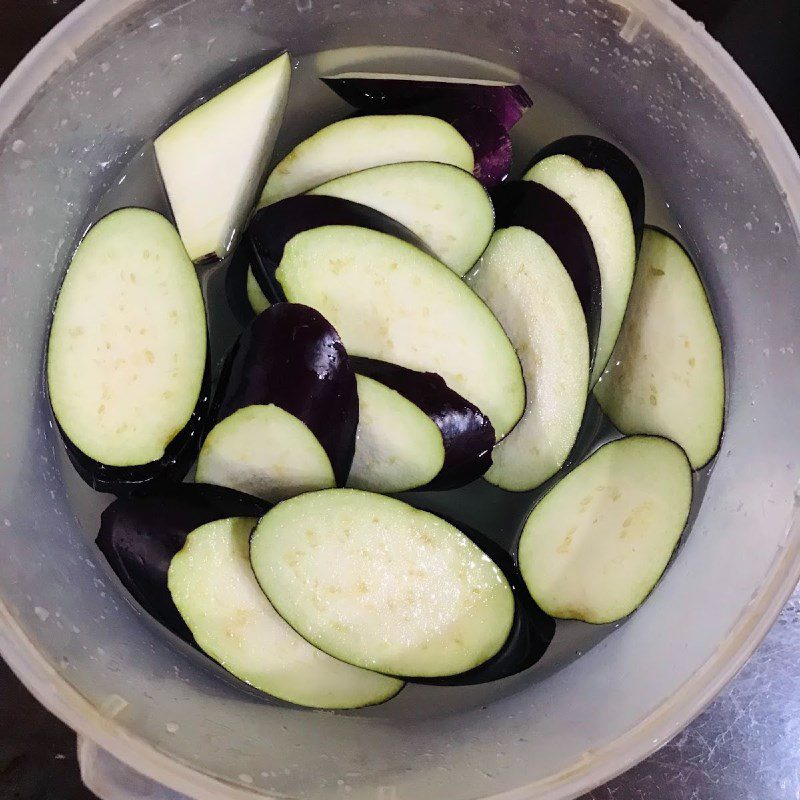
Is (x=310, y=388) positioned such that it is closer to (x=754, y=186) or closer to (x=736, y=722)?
(x=754, y=186)

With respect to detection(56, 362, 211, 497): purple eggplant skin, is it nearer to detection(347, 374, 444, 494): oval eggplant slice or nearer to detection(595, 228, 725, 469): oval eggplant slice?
detection(347, 374, 444, 494): oval eggplant slice

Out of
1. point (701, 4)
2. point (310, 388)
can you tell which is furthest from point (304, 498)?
point (701, 4)

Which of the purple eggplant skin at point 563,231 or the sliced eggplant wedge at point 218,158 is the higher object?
the purple eggplant skin at point 563,231

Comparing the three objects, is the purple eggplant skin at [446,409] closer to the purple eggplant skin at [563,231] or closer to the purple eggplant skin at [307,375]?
the purple eggplant skin at [307,375]

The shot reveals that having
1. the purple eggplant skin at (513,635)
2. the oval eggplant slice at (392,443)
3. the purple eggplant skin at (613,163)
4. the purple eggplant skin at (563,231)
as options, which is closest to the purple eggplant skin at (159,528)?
the oval eggplant slice at (392,443)

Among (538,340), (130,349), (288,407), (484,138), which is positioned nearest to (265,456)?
(288,407)

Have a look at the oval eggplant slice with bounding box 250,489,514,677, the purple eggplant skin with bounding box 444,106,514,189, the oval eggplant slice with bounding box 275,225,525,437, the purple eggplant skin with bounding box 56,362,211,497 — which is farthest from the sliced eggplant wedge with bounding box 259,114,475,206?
the oval eggplant slice with bounding box 250,489,514,677

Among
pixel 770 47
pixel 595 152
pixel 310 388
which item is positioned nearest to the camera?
pixel 310 388
